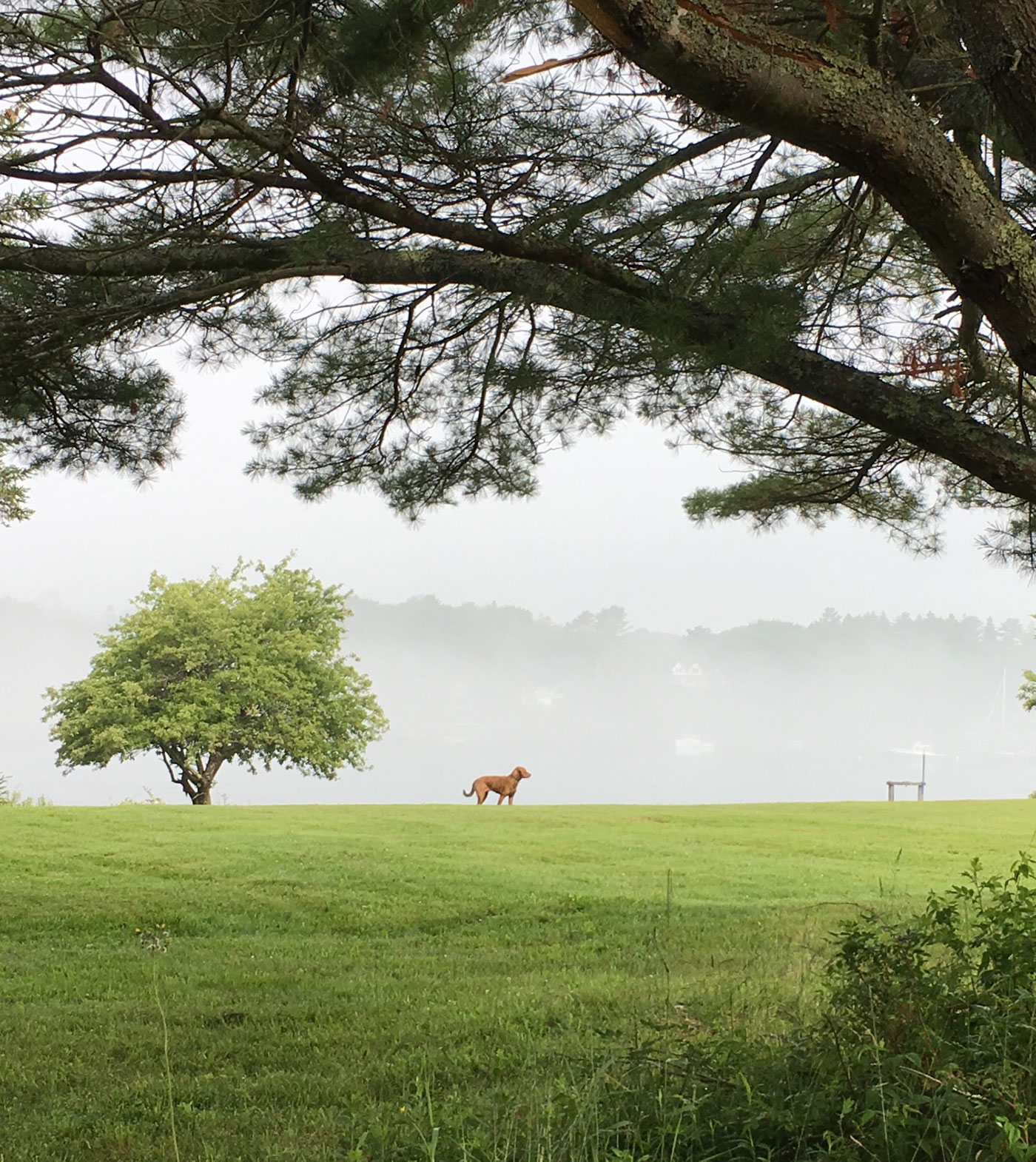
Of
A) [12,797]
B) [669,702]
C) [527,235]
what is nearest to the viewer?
[527,235]

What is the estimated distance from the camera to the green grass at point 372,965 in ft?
9.96

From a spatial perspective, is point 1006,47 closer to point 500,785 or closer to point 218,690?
point 500,785

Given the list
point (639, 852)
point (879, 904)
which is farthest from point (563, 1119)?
point (639, 852)

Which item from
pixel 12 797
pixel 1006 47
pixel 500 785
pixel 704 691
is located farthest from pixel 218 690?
pixel 704 691

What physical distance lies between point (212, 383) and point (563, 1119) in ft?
14.6

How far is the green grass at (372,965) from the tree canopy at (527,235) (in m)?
1.98

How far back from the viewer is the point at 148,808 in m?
13.7

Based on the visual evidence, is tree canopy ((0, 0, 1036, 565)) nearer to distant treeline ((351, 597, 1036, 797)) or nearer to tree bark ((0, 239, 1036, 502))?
tree bark ((0, 239, 1036, 502))

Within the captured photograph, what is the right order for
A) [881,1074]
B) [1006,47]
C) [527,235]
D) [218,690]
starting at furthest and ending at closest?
1. [218,690]
2. [527,235]
3. [1006,47]
4. [881,1074]

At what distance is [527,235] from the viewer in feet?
11.9

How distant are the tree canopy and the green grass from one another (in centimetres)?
198

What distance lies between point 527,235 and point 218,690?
716 inches

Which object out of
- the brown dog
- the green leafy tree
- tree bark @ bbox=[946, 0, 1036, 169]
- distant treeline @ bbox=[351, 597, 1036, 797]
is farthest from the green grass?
distant treeline @ bbox=[351, 597, 1036, 797]

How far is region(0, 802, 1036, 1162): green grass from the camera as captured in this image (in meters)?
3.04
